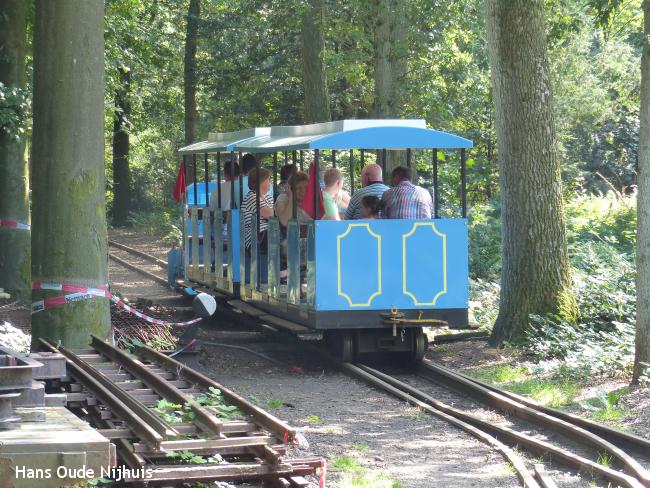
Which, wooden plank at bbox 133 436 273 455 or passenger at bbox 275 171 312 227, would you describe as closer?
wooden plank at bbox 133 436 273 455

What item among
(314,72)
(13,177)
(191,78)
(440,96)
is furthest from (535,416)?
(191,78)

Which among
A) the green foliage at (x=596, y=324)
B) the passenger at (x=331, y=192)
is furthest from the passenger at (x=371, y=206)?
the green foliage at (x=596, y=324)

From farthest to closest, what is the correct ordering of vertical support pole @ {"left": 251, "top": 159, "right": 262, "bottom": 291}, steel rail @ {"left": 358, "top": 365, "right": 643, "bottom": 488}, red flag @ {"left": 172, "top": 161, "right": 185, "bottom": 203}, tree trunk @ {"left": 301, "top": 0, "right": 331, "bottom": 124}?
tree trunk @ {"left": 301, "top": 0, "right": 331, "bottom": 124}
red flag @ {"left": 172, "top": 161, "right": 185, "bottom": 203}
vertical support pole @ {"left": 251, "top": 159, "right": 262, "bottom": 291}
steel rail @ {"left": 358, "top": 365, "right": 643, "bottom": 488}

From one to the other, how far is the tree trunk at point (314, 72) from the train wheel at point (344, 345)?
10621 millimetres

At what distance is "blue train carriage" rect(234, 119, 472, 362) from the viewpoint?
1213 centimetres

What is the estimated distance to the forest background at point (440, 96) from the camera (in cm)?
1416

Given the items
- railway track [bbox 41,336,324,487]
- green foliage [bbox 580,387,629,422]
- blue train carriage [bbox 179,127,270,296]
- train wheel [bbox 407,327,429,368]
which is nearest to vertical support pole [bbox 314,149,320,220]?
train wheel [bbox 407,327,429,368]

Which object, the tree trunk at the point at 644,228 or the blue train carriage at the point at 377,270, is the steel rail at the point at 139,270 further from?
the tree trunk at the point at 644,228

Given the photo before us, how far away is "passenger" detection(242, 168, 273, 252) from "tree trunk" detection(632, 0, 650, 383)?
518cm

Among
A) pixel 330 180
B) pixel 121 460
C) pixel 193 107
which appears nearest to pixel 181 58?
pixel 193 107

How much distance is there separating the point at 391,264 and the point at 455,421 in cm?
304

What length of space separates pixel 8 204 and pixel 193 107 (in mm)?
17641

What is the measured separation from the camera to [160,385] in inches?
337

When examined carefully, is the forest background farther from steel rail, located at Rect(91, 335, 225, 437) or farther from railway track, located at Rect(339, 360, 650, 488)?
steel rail, located at Rect(91, 335, 225, 437)
